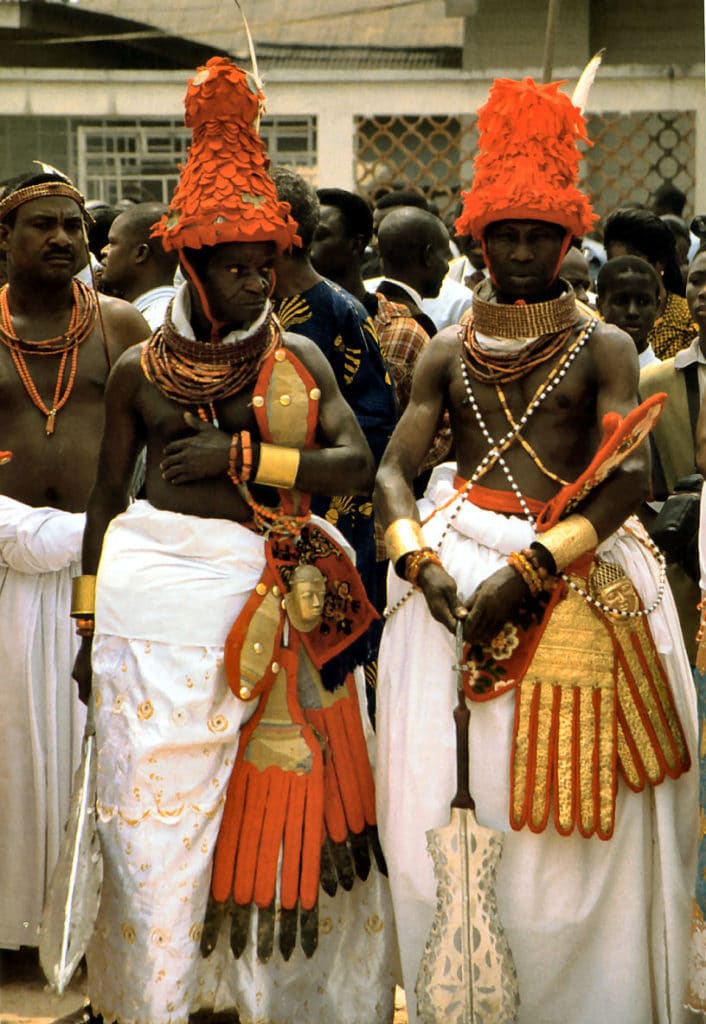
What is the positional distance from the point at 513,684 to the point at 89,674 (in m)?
1.21

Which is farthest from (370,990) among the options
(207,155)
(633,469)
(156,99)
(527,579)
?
(156,99)

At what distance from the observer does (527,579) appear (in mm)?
4465

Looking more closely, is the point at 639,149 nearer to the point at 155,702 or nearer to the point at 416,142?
the point at 416,142

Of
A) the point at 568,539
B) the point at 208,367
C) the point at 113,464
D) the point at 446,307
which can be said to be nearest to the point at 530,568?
the point at 568,539

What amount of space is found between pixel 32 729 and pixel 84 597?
106 cm

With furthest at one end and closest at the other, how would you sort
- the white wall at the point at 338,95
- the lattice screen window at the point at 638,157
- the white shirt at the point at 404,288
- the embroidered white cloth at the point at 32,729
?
Result: the lattice screen window at the point at 638,157 → the white wall at the point at 338,95 → the white shirt at the point at 404,288 → the embroidered white cloth at the point at 32,729

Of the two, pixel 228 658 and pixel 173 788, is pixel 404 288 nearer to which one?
pixel 228 658

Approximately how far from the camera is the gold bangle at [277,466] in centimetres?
456

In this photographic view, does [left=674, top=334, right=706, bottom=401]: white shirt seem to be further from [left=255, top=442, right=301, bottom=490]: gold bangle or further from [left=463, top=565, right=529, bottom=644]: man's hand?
[left=255, top=442, right=301, bottom=490]: gold bangle

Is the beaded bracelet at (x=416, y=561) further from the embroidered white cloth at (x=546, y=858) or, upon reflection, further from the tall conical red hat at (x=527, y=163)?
the tall conical red hat at (x=527, y=163)

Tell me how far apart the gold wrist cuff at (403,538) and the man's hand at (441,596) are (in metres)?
0.08

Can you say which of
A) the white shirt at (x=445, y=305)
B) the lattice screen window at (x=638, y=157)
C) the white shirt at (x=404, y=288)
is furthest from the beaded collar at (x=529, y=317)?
the lattice screen window at (x=638, y=157)

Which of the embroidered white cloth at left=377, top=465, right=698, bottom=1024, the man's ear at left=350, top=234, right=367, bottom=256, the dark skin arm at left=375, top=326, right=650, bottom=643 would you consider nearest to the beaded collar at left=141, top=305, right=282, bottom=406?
the dark skin arm at left=375, top=326, right=650, bottom=643

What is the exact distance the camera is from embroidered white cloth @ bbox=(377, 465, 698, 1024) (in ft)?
15.0
